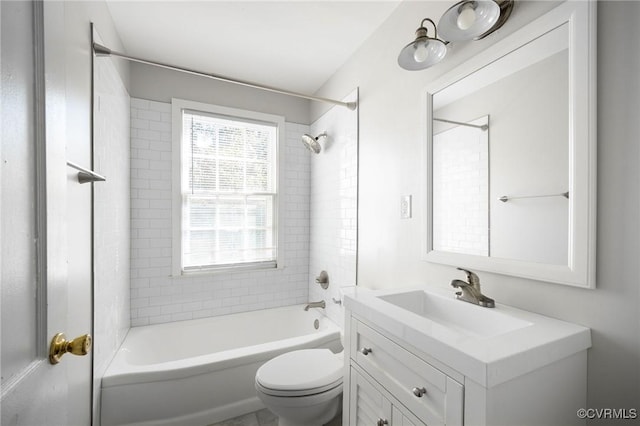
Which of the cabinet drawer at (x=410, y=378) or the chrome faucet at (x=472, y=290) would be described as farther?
the chrome faucet at (x=472, y=290)

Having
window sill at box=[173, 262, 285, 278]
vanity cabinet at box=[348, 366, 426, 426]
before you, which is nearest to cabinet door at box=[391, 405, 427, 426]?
vanity cabinet at box=[348, 366, 426, 426]

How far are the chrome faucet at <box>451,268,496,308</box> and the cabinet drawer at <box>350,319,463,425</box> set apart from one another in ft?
1.39

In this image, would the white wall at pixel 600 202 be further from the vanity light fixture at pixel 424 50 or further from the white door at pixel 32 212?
the white door at pixel 32 212

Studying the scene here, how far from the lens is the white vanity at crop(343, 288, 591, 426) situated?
2.59 feet

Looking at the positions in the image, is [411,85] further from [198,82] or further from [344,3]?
[198,82]

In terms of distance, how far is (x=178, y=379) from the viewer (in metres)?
1.79

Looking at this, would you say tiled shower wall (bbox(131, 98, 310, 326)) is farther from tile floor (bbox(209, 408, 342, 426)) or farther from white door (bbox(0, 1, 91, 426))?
white door (bbox(0, 1, 91, 426))

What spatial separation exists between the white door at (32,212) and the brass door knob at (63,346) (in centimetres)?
1

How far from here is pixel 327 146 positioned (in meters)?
2.79

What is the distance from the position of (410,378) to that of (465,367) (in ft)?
0.87

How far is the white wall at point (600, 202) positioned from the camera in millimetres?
878

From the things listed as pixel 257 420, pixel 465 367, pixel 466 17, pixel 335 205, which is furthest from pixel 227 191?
pixel 465 367

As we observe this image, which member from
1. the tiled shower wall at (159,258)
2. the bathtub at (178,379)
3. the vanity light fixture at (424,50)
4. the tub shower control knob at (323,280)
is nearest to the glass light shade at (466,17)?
the vanity light fixture at (424,50)

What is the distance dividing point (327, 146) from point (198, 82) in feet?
4.32
